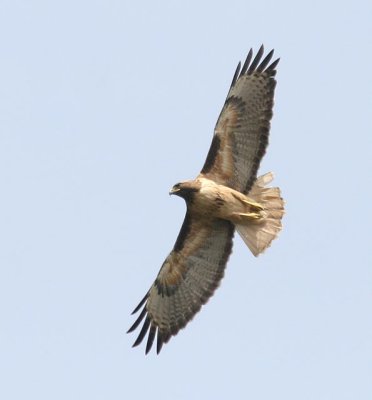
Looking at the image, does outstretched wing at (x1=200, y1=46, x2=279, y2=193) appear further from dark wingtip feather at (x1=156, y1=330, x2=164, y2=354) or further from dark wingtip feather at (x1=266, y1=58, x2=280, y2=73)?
dark wingtip feather at (x1=156, y1=330, x2=164, y2=354)

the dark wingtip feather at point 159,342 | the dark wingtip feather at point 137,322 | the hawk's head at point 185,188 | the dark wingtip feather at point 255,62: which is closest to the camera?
the hawk's head at point 185,188

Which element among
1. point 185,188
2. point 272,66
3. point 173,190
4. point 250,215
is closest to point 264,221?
point 250,215

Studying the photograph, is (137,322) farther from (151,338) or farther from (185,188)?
(185,188)

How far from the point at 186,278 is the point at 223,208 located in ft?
4.55

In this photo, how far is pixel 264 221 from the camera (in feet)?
45.3

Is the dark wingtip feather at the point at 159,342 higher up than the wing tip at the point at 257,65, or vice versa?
the wing tip at the point at 257,65

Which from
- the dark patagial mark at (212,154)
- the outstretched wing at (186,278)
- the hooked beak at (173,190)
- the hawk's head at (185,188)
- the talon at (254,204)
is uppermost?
the dark patagial mark at (212,154)

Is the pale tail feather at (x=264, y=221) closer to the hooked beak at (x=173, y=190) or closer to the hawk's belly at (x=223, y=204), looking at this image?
the hawk's belly at (x=223, y=204)

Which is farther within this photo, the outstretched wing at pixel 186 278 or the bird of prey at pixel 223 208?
the outstretched wing at pixel 186 278

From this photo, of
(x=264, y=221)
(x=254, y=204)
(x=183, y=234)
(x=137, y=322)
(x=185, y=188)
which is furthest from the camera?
(x=137, y=322)

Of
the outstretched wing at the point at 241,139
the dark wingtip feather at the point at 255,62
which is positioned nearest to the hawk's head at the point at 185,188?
the outstretched wing at the point at 241,139

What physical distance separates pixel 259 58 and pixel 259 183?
6.04 ft

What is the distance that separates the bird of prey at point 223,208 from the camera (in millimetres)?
13539

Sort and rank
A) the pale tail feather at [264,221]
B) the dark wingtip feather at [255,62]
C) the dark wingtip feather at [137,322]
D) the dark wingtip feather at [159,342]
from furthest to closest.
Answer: the dark wingtip feather at [137,322]
the dark wingtip feather at [159,342]
the dark wingtip feather at [255,62]
the pale tail feather at [264,221]
